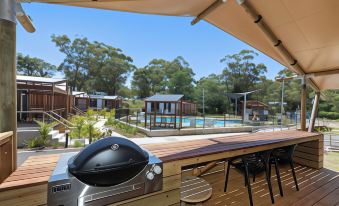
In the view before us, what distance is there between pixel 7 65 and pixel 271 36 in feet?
10.8

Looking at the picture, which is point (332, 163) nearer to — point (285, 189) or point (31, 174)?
point (285, 189)

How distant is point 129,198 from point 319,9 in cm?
275

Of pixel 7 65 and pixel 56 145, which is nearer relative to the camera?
pixel 7 65

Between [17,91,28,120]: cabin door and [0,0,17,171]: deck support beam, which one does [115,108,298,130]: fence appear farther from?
[0,0,17,171]: deck support beam

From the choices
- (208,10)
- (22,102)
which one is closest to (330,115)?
(208,10)

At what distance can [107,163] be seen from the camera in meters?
1.20

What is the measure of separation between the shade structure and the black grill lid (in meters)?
1.35

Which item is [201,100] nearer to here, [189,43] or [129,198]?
[189,43]

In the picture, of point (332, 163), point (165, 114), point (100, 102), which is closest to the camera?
point (332, 163)

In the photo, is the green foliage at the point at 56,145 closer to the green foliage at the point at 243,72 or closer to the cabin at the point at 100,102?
the cabin at the point at 100,102

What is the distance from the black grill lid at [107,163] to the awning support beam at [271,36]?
7.26 ft

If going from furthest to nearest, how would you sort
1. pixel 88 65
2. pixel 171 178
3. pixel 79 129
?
1. pixel 88 65
2. pixel 79 129
3. pixel 171 178

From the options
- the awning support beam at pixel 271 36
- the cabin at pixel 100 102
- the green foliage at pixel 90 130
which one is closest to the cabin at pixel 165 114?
the green foliage at pixel 90 130

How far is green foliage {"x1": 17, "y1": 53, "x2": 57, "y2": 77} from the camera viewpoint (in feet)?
84.9
